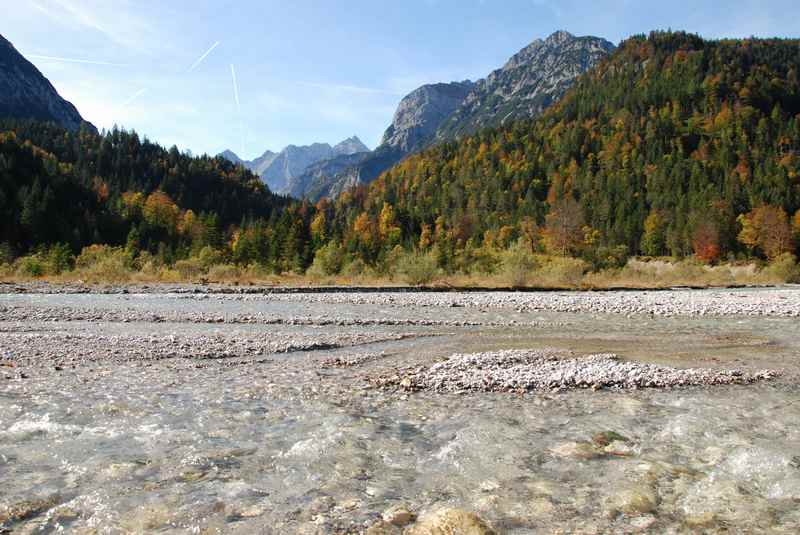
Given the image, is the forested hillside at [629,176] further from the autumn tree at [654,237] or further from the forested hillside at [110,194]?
the forested hillside at [110,194]

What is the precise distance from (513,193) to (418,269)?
108 metres

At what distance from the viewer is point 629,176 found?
432 feet

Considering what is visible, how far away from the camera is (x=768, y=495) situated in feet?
14.2

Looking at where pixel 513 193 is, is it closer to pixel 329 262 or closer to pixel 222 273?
pixel 329 262

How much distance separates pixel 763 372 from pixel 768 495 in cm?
672

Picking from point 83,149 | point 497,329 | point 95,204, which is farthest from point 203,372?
point 83,149

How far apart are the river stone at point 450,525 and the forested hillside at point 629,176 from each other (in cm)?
5681

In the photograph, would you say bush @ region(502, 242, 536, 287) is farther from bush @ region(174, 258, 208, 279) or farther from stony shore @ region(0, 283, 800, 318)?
bush @ region(174, 258, 208, 279)

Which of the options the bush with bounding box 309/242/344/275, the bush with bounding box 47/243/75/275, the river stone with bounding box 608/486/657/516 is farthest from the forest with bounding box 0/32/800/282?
Result: the river stone with bounding box 608/486/657/516

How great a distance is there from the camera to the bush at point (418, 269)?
136ft

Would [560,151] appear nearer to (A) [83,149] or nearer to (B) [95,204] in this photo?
(B) [95,204]

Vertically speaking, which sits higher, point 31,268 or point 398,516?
point 31,268

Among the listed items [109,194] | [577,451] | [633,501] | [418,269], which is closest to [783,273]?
[418,269]

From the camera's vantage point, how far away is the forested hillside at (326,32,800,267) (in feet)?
323
